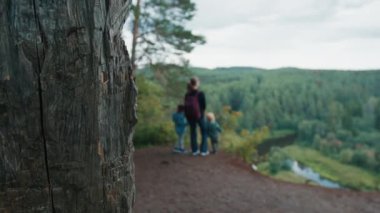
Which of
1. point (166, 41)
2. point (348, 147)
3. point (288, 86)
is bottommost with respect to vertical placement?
point (348, 147)

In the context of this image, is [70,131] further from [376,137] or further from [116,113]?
[376,137]

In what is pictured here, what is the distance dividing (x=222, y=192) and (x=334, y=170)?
44170 mm

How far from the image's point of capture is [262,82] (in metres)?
86.3

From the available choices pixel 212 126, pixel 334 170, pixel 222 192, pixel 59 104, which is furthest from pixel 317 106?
pixel 59 104

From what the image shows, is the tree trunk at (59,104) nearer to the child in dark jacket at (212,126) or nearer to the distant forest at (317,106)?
the child in dark jacket at (212,126)

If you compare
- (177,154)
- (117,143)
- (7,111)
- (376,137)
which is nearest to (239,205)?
(177,154)

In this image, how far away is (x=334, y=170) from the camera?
4672 cm

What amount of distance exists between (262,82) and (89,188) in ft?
283

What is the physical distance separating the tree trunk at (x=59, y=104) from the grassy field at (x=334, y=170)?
36191 millimetres

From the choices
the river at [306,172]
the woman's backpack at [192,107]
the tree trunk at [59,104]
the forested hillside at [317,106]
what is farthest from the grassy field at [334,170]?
the tree trunk at [59,104]

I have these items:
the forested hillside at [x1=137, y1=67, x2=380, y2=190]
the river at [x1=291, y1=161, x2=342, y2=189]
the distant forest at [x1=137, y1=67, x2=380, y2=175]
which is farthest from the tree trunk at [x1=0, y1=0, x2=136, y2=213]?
the river at [x1=291, y1=161, x2=342, y2=189]

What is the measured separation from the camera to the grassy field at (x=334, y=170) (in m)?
37.9

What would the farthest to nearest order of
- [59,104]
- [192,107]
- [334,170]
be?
[334,170], [192,107], [59,104]

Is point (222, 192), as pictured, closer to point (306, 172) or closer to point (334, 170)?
point (334, 170)
